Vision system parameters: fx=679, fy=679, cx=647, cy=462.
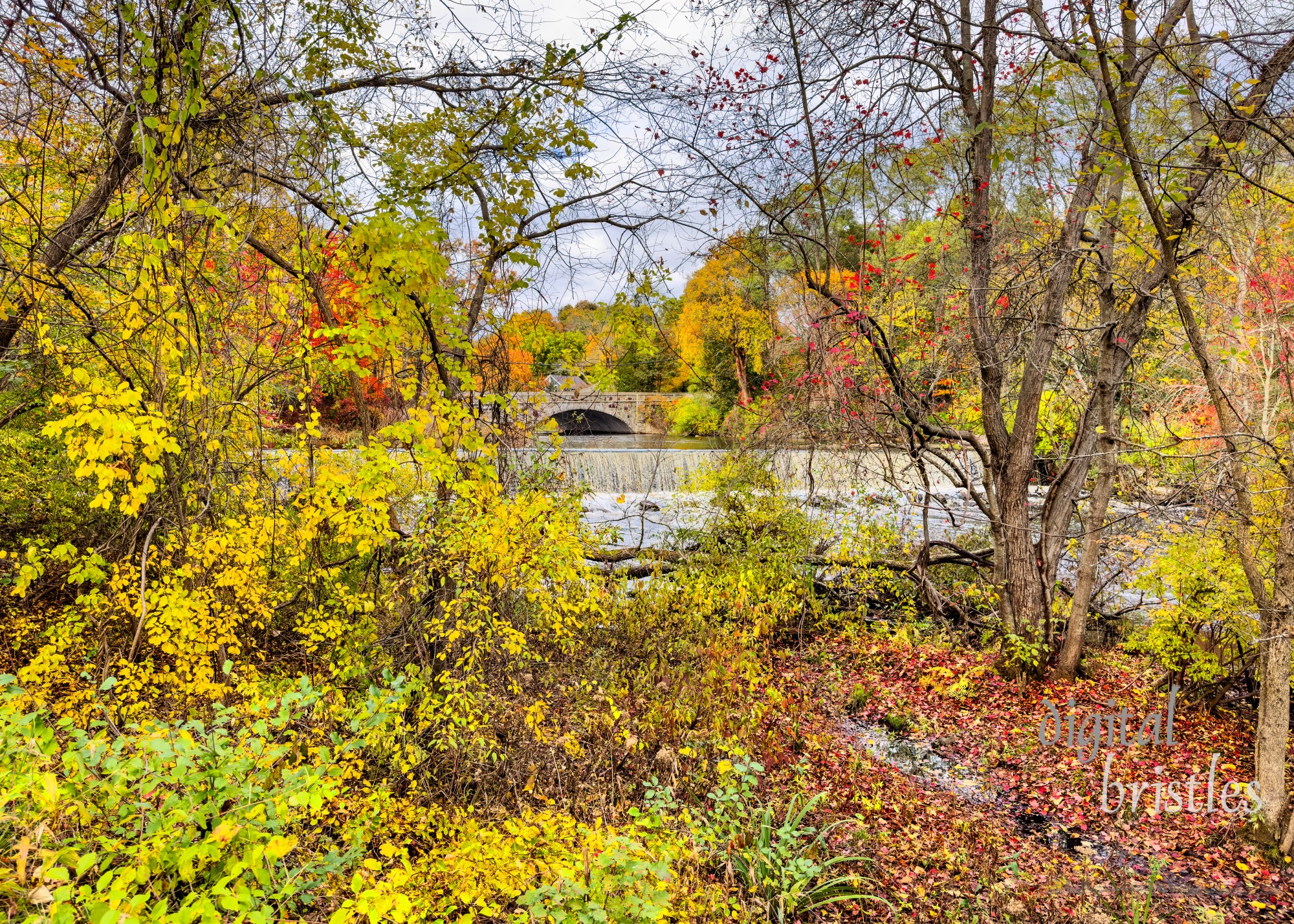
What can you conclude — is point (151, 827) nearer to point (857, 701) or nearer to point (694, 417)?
point (857, 701)

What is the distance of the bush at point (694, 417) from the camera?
68.0 ft

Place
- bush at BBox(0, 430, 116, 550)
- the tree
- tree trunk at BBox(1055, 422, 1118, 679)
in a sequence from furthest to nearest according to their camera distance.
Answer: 1. the tree
2. bush at BBox(0, 430, 116, 550)
3. tree trunk at BBox(1055, 422, 1118, 679)

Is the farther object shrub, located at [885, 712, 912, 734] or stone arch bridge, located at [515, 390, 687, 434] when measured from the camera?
stone arch bridge, located at [515, 390, 687, 434]

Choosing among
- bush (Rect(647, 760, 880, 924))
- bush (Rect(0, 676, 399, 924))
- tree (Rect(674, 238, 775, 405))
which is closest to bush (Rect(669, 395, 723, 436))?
tree (Rect(674, 238, 775, 405))

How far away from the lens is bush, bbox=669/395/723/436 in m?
20.7

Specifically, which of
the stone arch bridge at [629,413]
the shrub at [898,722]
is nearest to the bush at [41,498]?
A: the shrub at [898,722]

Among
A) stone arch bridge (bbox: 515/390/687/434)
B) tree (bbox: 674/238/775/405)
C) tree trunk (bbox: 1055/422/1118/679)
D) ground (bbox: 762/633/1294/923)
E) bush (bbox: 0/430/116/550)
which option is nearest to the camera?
ground (bbox: 762/633/1294/923)

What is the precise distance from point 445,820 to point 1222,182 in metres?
5.11

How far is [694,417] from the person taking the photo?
2362cm

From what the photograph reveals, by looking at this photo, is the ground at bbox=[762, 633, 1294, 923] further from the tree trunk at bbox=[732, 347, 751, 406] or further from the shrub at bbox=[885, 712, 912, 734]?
the tree trunk at bbox=[732, 347, 751, 406]

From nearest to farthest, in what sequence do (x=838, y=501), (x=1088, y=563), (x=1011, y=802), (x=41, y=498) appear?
(x=1011, y=802), (x=1088, y=563), (x=41, y=498), (x=838, y=501)

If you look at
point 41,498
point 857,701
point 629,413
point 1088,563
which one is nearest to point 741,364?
point 629,413

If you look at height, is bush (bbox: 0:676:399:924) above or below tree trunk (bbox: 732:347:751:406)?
below

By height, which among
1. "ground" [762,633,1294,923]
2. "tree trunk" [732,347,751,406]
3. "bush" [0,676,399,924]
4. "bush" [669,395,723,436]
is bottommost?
"ground" [762,633,1294,923]
